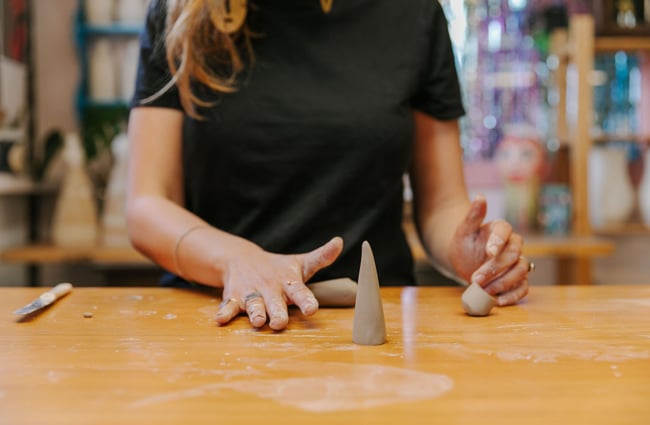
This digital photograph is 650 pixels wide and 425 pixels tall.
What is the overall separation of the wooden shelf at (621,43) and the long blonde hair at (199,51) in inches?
80.1

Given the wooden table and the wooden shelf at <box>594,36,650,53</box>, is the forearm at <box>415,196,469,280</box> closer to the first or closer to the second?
the wooden table

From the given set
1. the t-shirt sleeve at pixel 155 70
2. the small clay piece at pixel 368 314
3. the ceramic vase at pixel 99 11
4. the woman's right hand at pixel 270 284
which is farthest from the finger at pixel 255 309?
the ceramic vase at pixel 99 11

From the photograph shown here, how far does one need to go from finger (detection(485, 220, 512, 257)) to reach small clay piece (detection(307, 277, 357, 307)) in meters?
0.17

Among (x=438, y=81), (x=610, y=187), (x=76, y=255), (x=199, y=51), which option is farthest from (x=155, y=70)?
(x=610, y=187)

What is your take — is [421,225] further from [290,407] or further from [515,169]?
[515,169]

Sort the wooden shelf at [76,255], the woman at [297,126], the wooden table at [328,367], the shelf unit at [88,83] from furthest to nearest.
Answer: the shelf unit at [88,83] < the wooden shelf at [76,255] < the woman at [297,126] < the wooden table at [328,367]

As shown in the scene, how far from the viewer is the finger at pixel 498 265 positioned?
90 cm

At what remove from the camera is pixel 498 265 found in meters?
0.91

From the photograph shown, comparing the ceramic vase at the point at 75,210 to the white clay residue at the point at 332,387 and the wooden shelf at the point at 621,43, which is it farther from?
the white clay residue at the point at 332,387

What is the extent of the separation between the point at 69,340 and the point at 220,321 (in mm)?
152

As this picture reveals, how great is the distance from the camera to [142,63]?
1.17 meters

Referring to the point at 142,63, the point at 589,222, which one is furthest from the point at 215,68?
the point at 589,222

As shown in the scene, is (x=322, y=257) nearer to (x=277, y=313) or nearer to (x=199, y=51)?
(x=277, y=313)

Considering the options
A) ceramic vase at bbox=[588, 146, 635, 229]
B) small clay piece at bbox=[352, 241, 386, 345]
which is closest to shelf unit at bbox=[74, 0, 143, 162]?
ceramic vase at bbox=[588, 146, 635, 229]
